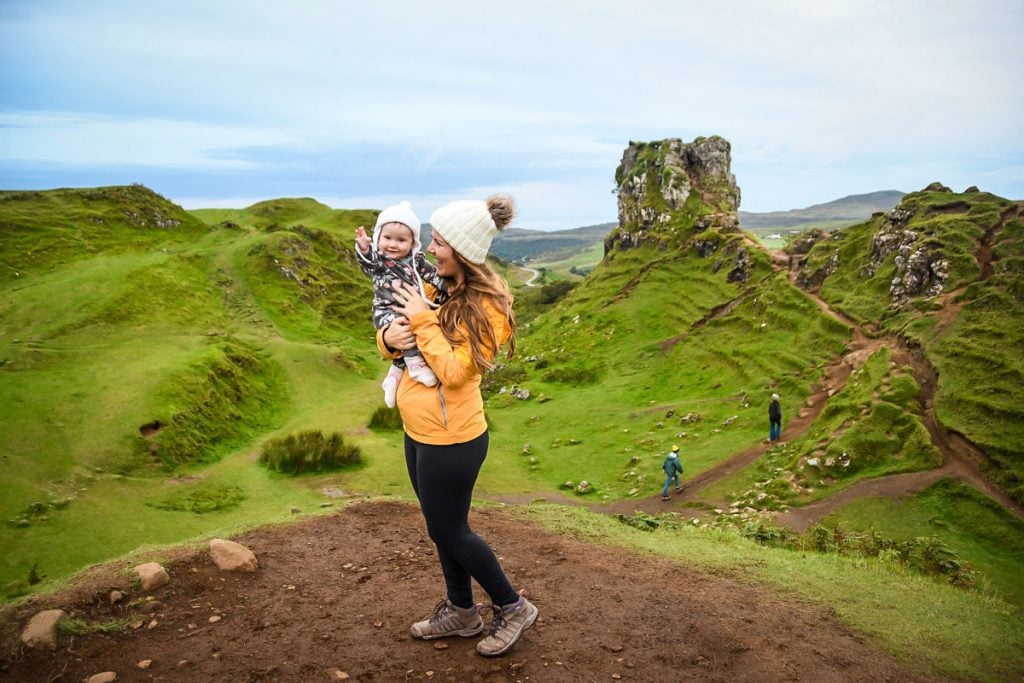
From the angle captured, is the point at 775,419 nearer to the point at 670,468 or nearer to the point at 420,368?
the point at 670,468

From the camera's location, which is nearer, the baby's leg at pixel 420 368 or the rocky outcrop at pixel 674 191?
the baby's leg at pixel 420 368

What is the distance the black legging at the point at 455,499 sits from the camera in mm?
5109

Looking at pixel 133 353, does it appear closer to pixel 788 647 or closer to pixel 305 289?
pixel 305 289

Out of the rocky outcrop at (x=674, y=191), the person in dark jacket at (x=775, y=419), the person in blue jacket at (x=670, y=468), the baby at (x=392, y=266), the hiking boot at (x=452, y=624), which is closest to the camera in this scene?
the baby at (x=392, y=266)

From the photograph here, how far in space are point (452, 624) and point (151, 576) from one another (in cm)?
454

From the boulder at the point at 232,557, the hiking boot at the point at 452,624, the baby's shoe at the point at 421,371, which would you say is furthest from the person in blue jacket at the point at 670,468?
the baby's shoe at the point at 421,371

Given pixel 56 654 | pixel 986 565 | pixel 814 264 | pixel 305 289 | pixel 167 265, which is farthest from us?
pixel 305 289

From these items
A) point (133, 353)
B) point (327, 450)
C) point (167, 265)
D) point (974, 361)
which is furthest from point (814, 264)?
point (167, 265)

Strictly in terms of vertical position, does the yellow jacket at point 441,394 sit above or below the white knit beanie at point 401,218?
below

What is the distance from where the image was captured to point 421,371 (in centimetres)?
492

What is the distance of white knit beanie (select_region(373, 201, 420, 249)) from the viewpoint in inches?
207

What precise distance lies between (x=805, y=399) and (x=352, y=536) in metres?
25.3

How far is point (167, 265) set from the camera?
1768 inches

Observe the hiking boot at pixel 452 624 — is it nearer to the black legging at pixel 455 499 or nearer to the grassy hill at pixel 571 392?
the black legging at pixel 455 499
